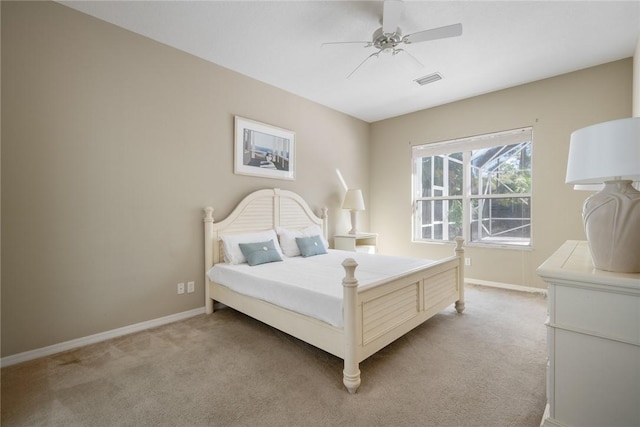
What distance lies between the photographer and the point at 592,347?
1229 millimetres

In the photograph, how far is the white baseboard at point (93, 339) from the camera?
7.13 ft

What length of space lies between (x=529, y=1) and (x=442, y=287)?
8.39ft

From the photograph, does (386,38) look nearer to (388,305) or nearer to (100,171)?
(388,305)

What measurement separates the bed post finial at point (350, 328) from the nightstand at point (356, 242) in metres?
2.67

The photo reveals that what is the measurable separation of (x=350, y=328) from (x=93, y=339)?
2.28 metres

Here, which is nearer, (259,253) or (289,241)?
(259,253)

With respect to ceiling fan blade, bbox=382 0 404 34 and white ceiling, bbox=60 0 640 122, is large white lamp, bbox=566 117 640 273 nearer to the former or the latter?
ceiling fan blade, bbox=382 0 404 34

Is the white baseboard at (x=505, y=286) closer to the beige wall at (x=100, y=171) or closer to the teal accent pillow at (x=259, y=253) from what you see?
the teal accent pillow at (x=259, y=253)

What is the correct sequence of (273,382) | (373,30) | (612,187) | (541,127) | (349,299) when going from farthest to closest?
1. (541,127)
2. (373,30)
3. (273,382)
4. (349,299)
5. (612,187)

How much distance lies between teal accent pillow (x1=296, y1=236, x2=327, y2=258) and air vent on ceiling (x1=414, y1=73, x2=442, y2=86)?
245 centimetres

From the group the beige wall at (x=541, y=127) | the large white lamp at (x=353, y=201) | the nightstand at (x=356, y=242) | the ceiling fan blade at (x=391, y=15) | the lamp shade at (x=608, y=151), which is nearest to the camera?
the lamp shade at (x=608, y=151)

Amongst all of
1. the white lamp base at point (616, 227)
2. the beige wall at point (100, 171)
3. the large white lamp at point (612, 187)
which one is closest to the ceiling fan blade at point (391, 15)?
the large white lamp at point (612, 187)

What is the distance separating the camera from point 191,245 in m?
3.15

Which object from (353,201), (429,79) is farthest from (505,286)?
(429,79)
